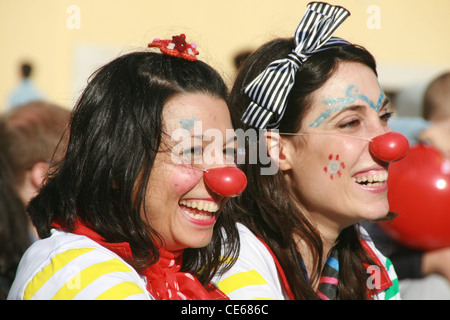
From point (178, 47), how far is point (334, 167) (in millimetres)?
683

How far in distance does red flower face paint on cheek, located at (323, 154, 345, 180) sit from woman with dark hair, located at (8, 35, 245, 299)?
0.43 m

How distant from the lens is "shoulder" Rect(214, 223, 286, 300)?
5.62ft

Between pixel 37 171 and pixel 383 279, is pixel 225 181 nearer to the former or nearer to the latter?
pixel 383 279

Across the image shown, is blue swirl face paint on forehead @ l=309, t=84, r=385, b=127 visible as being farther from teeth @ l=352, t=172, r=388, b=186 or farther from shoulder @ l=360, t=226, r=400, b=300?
shoulder @ l=360, t=226, r=400, b=300

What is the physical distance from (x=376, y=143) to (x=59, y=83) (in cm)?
532

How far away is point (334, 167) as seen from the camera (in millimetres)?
1953

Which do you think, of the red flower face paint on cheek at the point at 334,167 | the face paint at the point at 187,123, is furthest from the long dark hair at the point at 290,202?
the face paint at the point at 187,123

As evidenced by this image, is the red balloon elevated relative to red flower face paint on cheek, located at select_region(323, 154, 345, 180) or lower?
lower

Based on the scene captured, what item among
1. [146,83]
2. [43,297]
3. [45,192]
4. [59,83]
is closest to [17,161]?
[45,192]

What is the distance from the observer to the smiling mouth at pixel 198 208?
163cm

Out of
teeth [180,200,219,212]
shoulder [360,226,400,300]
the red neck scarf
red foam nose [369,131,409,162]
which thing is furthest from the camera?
shoulder [360,226,400,300]

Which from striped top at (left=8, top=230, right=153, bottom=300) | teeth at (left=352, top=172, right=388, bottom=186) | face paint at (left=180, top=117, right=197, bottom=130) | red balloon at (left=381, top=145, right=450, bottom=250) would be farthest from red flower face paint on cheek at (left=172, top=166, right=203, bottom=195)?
red balloon at (left=381, top=145, right=450, bottom=250)

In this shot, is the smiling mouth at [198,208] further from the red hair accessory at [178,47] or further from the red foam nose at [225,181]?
the red hair accessory at [178,47]
